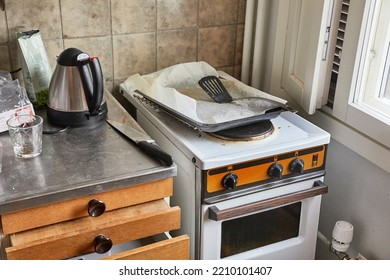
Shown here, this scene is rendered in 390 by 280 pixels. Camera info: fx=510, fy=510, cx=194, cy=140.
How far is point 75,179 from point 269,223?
695mm

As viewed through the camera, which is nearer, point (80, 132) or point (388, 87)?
point (80, 132)

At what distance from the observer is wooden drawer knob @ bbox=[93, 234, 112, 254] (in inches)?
48.5

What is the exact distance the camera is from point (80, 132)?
149 centimetres

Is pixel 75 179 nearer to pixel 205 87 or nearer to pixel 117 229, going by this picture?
pixel 117 229

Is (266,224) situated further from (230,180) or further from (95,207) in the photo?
(95,207)

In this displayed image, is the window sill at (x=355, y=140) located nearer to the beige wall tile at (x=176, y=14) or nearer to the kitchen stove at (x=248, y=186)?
the kitchen stove at (x=248, y=186)

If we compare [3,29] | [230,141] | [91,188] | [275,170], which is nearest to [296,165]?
[275,170]

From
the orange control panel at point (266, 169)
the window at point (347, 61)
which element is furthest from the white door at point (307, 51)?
the orange control panel at point (266, 169)

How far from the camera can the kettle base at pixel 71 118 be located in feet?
4.86

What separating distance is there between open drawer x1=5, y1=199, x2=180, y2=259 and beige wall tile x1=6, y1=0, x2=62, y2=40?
76cm

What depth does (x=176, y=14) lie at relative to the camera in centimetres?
192

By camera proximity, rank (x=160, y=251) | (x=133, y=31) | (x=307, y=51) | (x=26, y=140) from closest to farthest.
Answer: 1. (x=160, y=251)
2. (x=26, y=140)
3. (x=307, y=51)
4. (x=133, y=31)

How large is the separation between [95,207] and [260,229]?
62cm
